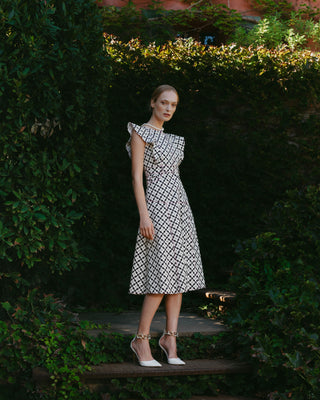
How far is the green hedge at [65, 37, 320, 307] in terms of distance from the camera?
17.4 feet

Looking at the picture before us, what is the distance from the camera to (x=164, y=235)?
353 cm

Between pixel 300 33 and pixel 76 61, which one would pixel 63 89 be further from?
pixel 300 33

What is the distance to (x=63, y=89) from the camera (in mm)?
3639

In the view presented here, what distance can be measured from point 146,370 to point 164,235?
3.03ft

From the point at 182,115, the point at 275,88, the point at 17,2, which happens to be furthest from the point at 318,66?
the point at 17,2

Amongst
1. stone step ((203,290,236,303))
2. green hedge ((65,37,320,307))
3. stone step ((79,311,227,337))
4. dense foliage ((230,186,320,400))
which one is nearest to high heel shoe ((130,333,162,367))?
stone step ((79,311,227,337))

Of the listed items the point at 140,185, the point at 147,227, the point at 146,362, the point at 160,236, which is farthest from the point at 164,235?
the point at 146,362

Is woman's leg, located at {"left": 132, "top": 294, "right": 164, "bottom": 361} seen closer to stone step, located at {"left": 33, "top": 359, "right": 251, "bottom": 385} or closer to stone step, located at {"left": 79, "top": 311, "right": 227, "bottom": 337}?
stone step, located at {"left": 33, "top": 359, "right": 251, "bottom": 385}

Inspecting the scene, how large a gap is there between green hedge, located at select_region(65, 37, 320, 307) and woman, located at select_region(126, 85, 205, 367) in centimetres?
161

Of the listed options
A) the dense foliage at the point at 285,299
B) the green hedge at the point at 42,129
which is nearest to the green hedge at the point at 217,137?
the dense foliage at the point at 285,299

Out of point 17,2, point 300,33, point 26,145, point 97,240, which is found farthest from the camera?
point 300,33

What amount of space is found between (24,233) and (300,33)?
611 cm

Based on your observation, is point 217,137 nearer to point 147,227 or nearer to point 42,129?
point 147,227

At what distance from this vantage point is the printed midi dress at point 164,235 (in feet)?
11.5
